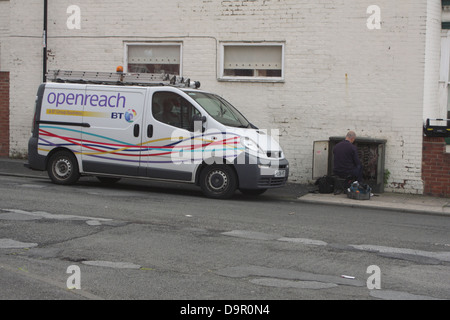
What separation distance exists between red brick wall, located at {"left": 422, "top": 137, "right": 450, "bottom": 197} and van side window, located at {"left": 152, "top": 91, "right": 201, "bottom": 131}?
5619mm

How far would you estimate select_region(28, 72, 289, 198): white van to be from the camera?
40.0 feet

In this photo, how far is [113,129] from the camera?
42.1 feet

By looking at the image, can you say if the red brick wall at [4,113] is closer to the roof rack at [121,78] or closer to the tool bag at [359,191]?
the roof rack at [121,78]

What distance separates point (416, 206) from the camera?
12.8 meters

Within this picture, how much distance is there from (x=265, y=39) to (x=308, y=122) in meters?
2.36

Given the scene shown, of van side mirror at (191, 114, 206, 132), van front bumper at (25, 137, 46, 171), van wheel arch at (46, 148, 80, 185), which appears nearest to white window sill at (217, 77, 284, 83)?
van side mirror at (191, 114, 206, 132)

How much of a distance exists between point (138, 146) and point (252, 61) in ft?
15.5

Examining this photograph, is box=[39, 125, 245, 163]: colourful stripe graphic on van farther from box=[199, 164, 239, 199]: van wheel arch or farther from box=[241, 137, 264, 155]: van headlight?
box=[199, 164, 239, 199]: van wheel arch

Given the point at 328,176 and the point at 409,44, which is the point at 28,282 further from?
the point at 409,44

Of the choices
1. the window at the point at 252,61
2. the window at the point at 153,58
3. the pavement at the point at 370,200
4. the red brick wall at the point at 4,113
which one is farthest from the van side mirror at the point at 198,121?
the red brick wall at the point at 4,113

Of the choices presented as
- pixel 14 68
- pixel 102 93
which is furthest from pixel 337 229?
pixel 14 68

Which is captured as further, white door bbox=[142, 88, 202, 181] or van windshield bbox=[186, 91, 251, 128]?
van windshield bbox=[186, 91, 251, 128]

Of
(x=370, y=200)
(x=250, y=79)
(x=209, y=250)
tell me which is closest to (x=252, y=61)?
(x=250, y=79)

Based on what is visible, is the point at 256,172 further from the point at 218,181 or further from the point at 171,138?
the point at 171,138
